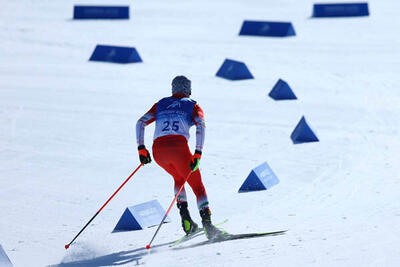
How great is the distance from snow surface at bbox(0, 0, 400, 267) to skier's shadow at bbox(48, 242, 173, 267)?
0.02m

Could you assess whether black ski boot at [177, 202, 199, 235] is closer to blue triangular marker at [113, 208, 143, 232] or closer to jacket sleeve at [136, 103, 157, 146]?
blue triangular marker at [113, 208, 143, 232]

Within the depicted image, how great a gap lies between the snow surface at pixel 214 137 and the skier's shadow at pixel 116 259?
0.02 m

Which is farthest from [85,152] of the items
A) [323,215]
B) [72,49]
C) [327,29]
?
[327,29]

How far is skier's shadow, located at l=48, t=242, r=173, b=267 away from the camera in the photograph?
7.41m

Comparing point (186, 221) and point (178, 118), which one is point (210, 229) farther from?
point (178, 118)

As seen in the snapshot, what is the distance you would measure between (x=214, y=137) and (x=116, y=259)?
546 centimetres

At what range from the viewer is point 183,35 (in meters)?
22.1

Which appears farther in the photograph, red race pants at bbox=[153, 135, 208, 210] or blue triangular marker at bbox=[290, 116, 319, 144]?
blue triangular marker at bbox=[290, 116, 319, 144]

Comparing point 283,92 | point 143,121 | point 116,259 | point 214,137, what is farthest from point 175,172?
point 283,92

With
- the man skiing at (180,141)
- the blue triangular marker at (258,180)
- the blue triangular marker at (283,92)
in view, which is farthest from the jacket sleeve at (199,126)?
the blue triangular marker at (283,92)

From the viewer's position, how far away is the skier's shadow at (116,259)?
7.41 m

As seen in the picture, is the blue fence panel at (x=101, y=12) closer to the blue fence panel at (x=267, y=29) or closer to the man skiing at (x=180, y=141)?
the blue fence panel at (x=267, y=29)

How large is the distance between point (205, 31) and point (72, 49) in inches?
160

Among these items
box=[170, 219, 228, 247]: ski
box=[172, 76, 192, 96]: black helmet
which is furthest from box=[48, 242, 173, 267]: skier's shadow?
box=[172, 76, 192, 96]: black helmet
